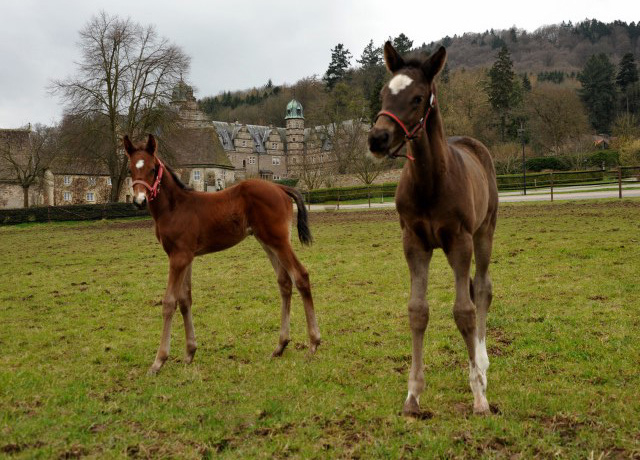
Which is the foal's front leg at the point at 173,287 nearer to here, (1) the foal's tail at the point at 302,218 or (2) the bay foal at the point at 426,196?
(1) the foal's tail at the point at 302,218

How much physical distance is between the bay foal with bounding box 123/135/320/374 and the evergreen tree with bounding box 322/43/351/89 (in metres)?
114

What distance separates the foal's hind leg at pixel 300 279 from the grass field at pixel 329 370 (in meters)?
0.35

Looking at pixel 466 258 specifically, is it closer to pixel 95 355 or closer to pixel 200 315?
pixel 95 355

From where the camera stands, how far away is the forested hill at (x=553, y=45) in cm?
13238

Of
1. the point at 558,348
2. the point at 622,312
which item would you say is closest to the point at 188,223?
the point at 558,348

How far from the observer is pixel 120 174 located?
41344 millimetres

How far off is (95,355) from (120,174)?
37.9 metres

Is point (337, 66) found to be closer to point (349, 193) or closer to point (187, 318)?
point (349, 193)

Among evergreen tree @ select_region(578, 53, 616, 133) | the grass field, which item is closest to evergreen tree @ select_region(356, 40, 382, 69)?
evergreen tree @ select_region(578, 53, 616, 133)

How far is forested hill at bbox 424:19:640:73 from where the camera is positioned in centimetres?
13238

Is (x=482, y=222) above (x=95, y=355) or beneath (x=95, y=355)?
above

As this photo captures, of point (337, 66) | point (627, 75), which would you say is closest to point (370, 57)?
point (337, 66)


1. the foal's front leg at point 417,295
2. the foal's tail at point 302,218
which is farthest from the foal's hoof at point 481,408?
the foal's tail at point 302,218

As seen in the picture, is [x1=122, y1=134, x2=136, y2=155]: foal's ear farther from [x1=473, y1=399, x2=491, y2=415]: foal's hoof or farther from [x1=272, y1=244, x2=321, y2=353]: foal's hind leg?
[x1=473, y1=399, x2=491, y2=415]: foal's hoof
